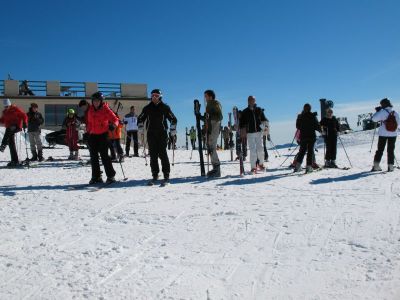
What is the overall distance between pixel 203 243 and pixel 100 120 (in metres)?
4.40

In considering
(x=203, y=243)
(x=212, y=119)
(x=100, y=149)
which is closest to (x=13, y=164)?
(x=100, y=149)

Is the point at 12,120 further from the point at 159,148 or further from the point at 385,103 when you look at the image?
the point at 385,103

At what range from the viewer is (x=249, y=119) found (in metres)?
9.36

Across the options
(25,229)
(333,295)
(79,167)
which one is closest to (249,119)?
(79,167)

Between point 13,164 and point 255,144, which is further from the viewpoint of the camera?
point 13,164

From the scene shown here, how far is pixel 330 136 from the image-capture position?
35.3 feet

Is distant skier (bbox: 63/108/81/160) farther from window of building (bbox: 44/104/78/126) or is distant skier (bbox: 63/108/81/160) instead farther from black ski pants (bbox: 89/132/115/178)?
window of building (bbox: 44/104/78/126)

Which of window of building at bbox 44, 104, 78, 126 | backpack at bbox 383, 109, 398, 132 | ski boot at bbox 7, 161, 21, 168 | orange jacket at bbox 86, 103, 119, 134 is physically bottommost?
ski boot at bbox 7, 161, 21, 168

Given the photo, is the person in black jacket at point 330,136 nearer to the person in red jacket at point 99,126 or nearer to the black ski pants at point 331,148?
the black ski pants at point 331,148

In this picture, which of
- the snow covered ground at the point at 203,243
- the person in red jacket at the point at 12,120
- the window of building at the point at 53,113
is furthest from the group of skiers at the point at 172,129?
the window of building at the point at 53,113

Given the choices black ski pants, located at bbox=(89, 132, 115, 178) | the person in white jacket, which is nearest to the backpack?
the person in white jacket

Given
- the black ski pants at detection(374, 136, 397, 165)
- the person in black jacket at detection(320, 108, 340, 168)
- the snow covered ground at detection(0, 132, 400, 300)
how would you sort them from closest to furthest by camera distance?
the snow covered ground at detection(0, 132, 400, 300)
the black ski pants at detection(374, 136, 397, 165)
the person in black jacket at detection(320, 108, 340, 168)

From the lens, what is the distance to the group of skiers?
25.6 ft

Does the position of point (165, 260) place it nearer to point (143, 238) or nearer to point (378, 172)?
point (143, 238)
